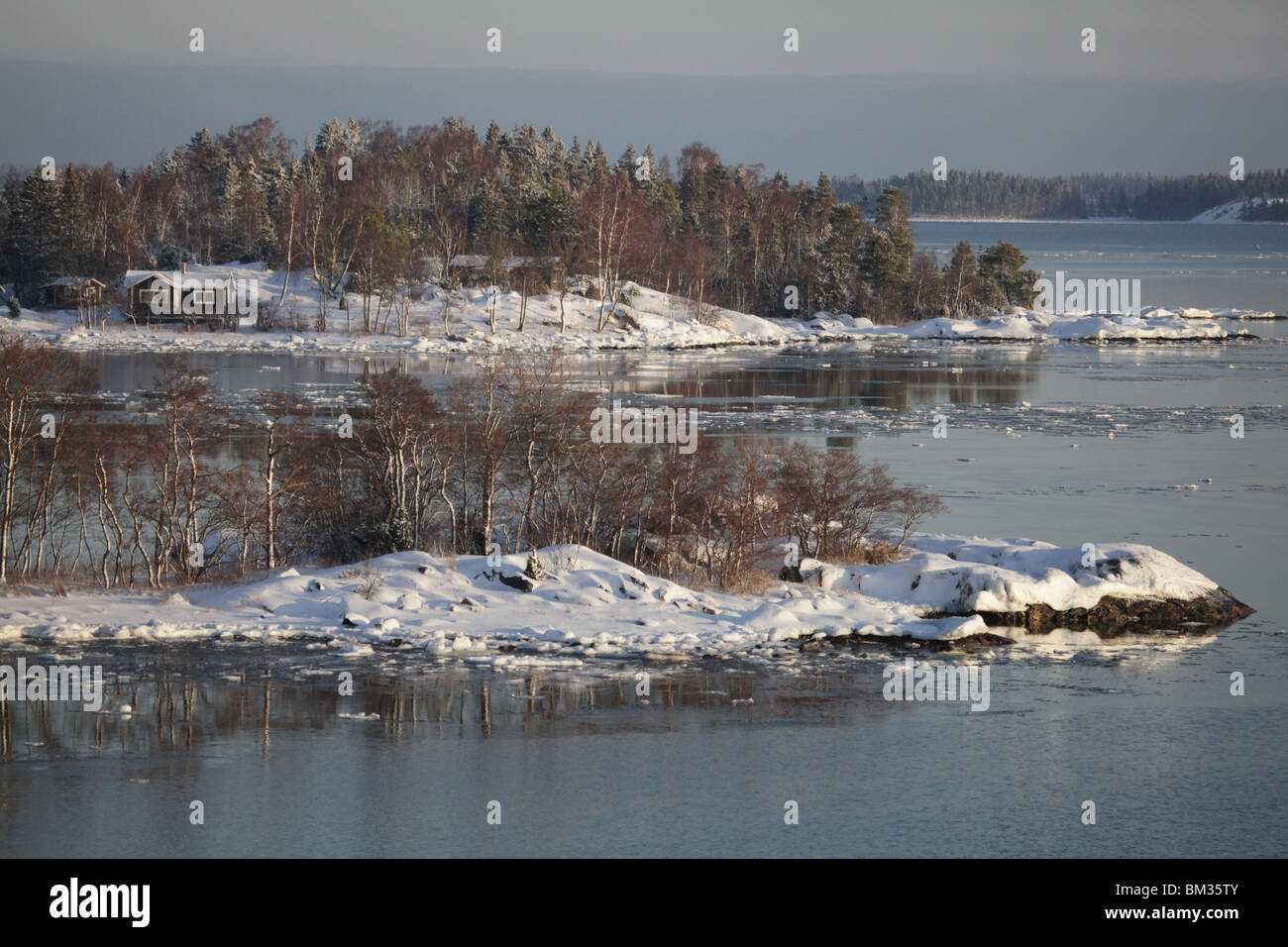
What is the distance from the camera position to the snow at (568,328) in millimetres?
76750

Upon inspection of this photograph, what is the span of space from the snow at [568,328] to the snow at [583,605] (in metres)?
51.4

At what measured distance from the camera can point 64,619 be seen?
2091cm

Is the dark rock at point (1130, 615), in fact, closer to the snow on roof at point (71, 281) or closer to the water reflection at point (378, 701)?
the water reflection at point (378, 701)

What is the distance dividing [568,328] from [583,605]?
66.0 meters

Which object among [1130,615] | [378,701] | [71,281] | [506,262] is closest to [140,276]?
[71,281]

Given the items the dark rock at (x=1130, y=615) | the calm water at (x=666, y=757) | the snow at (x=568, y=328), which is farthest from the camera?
the snow at (x=568, y=328)

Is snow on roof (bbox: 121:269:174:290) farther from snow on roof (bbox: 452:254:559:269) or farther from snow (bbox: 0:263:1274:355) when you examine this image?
snow on roof (bbox: 452:254:559:269)

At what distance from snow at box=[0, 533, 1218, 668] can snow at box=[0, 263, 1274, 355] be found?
5144cm

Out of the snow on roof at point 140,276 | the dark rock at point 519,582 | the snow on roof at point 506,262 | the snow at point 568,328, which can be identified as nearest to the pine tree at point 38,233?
the snow on roof at point 140,276

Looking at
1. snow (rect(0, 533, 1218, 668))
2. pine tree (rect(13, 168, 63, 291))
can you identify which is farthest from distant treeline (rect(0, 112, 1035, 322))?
snow (rect(0, 533, 1218, 668))

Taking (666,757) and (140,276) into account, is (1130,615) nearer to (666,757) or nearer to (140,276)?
(666,757)

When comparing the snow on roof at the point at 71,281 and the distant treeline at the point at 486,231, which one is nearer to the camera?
the snow on roof at the point at 71,281
